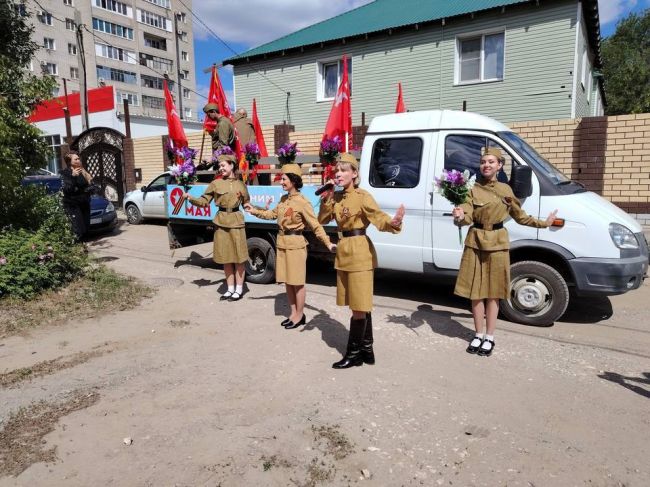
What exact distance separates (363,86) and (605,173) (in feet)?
29.6

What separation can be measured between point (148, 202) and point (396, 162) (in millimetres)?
9578

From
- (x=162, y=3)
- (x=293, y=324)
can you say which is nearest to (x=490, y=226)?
(x=293, y=324)

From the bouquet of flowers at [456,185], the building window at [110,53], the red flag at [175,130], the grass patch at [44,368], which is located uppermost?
the building window at [110,53]

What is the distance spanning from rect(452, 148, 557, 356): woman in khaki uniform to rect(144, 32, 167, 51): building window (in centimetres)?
6366

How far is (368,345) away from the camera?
13.8 ft

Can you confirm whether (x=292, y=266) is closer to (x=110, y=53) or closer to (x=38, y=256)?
(x=38, y=256)

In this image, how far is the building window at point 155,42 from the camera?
5875cm

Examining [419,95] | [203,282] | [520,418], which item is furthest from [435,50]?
[520,418]

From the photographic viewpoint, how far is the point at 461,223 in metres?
4.18

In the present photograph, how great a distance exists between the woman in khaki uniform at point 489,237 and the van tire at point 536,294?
853mm

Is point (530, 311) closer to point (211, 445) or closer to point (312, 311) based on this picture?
point (312, 311)

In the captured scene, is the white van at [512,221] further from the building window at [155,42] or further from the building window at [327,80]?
the building window at [155,42]

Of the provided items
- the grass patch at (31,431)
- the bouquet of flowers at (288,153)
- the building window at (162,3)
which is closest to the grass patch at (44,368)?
the grass patch at (31,431)

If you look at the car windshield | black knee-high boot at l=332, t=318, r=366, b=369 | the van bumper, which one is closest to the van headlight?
the van bumper
